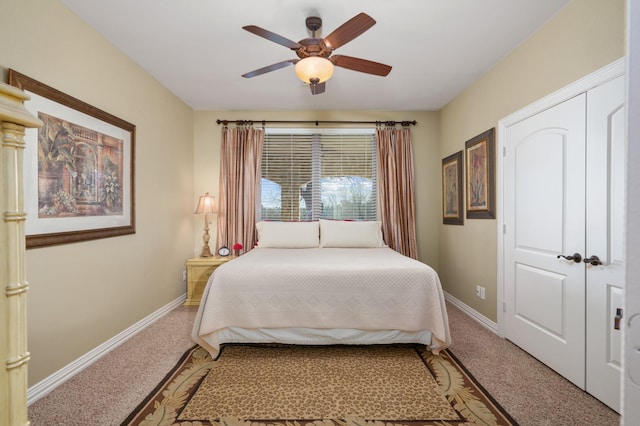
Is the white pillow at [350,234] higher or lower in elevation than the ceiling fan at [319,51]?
lower

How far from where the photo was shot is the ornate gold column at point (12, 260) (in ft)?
2.24

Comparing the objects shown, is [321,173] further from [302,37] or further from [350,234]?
[302,37]

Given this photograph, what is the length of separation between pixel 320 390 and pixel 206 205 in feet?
9.39

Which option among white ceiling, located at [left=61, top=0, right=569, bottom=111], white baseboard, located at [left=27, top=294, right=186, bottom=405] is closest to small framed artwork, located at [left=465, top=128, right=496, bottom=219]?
white ceiling, located at [left=61, top=0, right=569, bottom=111]

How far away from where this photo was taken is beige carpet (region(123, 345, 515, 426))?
165 cm

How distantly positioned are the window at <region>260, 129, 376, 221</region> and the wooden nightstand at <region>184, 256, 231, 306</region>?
114 cm

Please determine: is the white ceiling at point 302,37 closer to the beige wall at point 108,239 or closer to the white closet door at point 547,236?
the beige wall at point 108,239

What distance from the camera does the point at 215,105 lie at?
402cm

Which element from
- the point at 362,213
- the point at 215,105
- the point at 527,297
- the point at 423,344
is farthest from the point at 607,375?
the point at 215,105

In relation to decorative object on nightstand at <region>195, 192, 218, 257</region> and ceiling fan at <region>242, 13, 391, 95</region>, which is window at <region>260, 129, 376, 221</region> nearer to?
decorative object on nightstand at <region>195, 192, 218, 257</region>

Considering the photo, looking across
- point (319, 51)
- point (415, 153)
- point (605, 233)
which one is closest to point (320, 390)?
point (605, 233)

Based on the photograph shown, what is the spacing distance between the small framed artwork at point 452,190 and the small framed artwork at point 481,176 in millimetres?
174

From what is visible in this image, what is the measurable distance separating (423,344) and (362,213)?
2195 mm

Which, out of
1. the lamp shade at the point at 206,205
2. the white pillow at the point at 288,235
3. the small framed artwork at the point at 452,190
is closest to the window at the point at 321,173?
the white pillow at the point at 288,235
